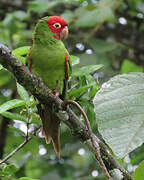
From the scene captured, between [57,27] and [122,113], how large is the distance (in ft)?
4.47

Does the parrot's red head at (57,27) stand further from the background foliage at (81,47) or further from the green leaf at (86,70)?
the green leaf at (86,70)

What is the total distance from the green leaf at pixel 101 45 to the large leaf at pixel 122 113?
8.15 feet

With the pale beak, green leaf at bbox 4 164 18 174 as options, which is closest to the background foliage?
the pale beak

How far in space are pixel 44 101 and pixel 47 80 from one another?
26.6 inches

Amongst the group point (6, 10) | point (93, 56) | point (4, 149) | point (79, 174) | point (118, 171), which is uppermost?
point (118, 171)

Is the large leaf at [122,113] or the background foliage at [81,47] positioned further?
the background foliage at [81,47]

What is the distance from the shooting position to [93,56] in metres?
3.73

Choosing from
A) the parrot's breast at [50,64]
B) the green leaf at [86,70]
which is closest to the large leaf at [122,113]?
the green leaf at [86,70]

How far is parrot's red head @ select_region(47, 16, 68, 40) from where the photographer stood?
7.71 ft

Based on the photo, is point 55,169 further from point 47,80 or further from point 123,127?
point 123,127

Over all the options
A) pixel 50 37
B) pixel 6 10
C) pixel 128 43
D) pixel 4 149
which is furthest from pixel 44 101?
pixel 6 10

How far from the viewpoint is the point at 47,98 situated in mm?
1513

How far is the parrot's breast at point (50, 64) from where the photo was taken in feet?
7.09

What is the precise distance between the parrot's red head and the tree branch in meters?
0.94
